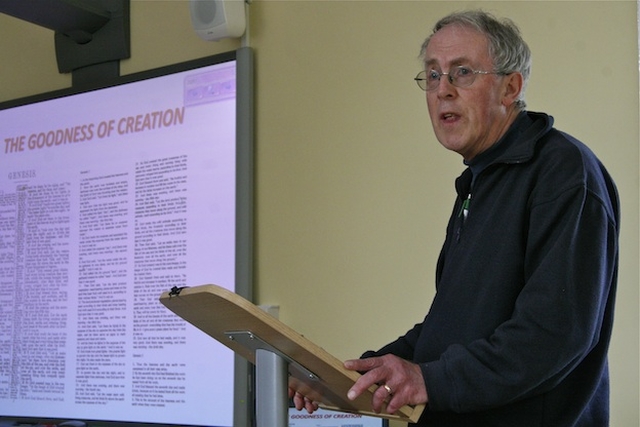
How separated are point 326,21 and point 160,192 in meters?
0.94

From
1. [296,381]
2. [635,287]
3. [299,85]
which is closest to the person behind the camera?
[296,381]

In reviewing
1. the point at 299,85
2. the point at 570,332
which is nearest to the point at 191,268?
the point at 299,85

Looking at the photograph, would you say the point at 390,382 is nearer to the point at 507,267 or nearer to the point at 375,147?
the point at 507,267

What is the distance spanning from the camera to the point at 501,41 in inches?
64.9

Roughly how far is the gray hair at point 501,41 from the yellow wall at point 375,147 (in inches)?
33.4

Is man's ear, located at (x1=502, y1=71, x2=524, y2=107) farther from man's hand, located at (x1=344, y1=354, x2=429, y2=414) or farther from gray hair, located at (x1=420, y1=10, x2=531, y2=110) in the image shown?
man's hand, located at (x1=344, y1=354, x2=429, y2=414)

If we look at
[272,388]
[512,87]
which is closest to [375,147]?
[512,87]

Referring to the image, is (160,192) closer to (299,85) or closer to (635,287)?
(299,85)

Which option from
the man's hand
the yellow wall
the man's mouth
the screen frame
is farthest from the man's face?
the screen frame

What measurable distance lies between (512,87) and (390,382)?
669 millimetres

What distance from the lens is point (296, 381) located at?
1506mm

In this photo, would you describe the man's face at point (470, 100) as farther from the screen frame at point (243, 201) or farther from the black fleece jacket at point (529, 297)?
the screen frame at point (243, 201)

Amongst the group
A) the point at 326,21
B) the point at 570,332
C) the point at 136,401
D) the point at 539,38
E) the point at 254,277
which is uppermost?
the point at 326,21

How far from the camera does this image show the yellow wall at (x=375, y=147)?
2.42 metres
